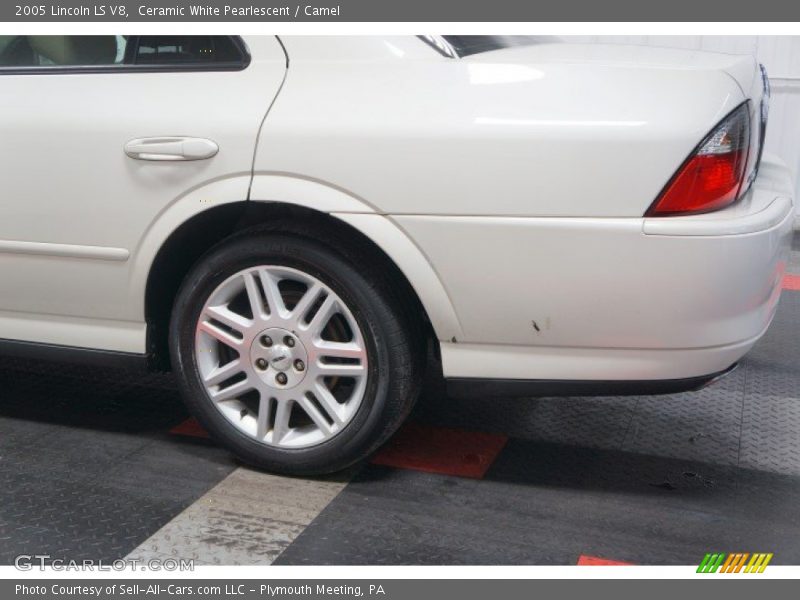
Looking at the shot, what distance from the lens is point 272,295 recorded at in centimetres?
258

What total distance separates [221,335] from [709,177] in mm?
1311

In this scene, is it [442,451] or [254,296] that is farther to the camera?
[442,451]

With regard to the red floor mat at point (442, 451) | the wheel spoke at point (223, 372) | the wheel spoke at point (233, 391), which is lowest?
the red floor mat at point (442, 451)

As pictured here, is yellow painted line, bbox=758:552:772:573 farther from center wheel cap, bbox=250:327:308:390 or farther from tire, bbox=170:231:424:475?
center wheel cap, bbox=250:327:308:390

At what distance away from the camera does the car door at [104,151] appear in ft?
8.21

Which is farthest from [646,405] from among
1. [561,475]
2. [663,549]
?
[663,549]

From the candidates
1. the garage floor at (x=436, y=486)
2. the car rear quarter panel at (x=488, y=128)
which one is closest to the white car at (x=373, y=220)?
the car rear quarter panel at (x=488, y=128)

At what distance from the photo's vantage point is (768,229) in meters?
2.33

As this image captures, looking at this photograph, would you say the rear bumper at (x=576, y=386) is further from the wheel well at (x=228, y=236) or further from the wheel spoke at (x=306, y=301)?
the wheel spoke at (x=306, y=301)

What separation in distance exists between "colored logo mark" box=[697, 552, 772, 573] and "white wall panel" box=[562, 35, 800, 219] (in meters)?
4.87

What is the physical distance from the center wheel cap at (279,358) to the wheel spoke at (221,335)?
0.17 feet

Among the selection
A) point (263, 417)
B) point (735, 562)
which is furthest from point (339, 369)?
point (735, 562)

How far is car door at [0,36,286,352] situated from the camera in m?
2.50

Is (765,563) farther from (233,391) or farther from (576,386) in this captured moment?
(233,391)
